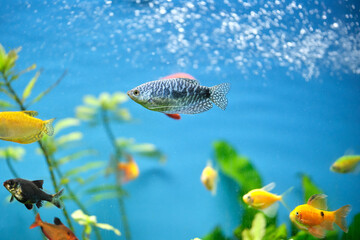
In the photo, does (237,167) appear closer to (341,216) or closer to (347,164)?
(347,164)

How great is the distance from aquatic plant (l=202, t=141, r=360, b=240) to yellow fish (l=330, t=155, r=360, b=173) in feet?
1.98

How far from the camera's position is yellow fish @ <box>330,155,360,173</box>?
3.72m

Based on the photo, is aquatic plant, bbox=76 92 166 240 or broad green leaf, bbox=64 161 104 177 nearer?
broad green leaf, bbox=64 161 104 177

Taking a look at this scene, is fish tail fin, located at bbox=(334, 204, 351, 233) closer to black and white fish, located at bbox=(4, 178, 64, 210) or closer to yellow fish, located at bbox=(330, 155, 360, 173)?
yellow fish, located at bbox=(330, 155, 360, 173)

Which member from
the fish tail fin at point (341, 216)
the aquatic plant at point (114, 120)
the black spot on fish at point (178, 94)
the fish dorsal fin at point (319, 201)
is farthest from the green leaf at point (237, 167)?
the black spot on fish at point (178, 94)

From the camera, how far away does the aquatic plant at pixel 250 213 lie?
10.8 feet

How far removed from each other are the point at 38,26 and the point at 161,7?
7.33 ft

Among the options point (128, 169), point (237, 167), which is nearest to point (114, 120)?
point (128, 169)

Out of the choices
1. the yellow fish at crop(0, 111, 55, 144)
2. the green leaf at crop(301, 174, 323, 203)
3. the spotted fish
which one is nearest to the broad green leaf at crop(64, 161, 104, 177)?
the yellow fish at crop(0, 111, 55, 144)

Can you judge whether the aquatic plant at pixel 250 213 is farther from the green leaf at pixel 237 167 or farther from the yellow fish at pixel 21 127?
the yellow fish at pixel 21 127

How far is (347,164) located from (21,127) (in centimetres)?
398

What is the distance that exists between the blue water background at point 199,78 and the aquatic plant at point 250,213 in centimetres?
33

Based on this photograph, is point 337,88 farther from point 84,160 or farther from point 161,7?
point 84,160

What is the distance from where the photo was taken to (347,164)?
12.4 ft
